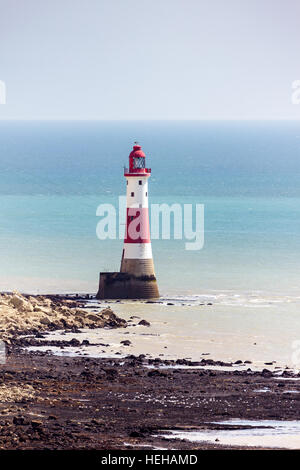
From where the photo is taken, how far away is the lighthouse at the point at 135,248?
3400 cm

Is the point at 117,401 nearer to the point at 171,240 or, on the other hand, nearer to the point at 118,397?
the point at 118,397

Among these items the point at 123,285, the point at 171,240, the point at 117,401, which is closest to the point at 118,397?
the point at 117,401

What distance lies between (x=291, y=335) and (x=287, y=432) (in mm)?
9960

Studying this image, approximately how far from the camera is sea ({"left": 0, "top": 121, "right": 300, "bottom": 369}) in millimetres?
30188

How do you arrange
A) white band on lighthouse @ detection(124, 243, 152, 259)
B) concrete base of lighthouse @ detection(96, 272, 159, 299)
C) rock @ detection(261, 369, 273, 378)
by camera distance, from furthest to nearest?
concrete base of lighthouse @ detection(96, 272, 159, 299) → white band on lighthouse @ detection(124, 243, 152, 259) → rock @ detection(261, 369, 273, 378)

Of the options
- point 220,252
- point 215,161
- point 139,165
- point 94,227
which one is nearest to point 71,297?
point 139,165

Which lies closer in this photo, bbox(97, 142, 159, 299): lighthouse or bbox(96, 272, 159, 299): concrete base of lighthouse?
bbox(97, 142, 159, 299): lighthouse

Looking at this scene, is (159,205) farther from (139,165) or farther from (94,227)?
(139,165)

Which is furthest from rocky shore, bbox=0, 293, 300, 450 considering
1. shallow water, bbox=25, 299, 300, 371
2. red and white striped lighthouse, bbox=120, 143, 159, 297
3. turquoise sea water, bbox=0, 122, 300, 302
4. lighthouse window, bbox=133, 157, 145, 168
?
turquoise sea water, bbox=0, 122, 300, 302

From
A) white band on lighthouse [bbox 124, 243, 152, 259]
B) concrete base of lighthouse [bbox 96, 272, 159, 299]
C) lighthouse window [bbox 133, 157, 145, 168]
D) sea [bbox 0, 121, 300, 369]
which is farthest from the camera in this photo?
concrete base of lighthouse [bbox 96, 272, 159, 299]

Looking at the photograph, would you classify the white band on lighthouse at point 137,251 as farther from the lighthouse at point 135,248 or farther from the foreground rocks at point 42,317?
the foreground rocks at point 42,317

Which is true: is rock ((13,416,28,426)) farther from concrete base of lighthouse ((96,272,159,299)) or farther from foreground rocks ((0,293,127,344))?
concrete base of lighthouse ((96,272,159,299))

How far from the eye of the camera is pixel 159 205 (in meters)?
67.4

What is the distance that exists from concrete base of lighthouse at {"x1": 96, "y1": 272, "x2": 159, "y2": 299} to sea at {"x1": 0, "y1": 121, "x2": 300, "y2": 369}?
0.50 metres
